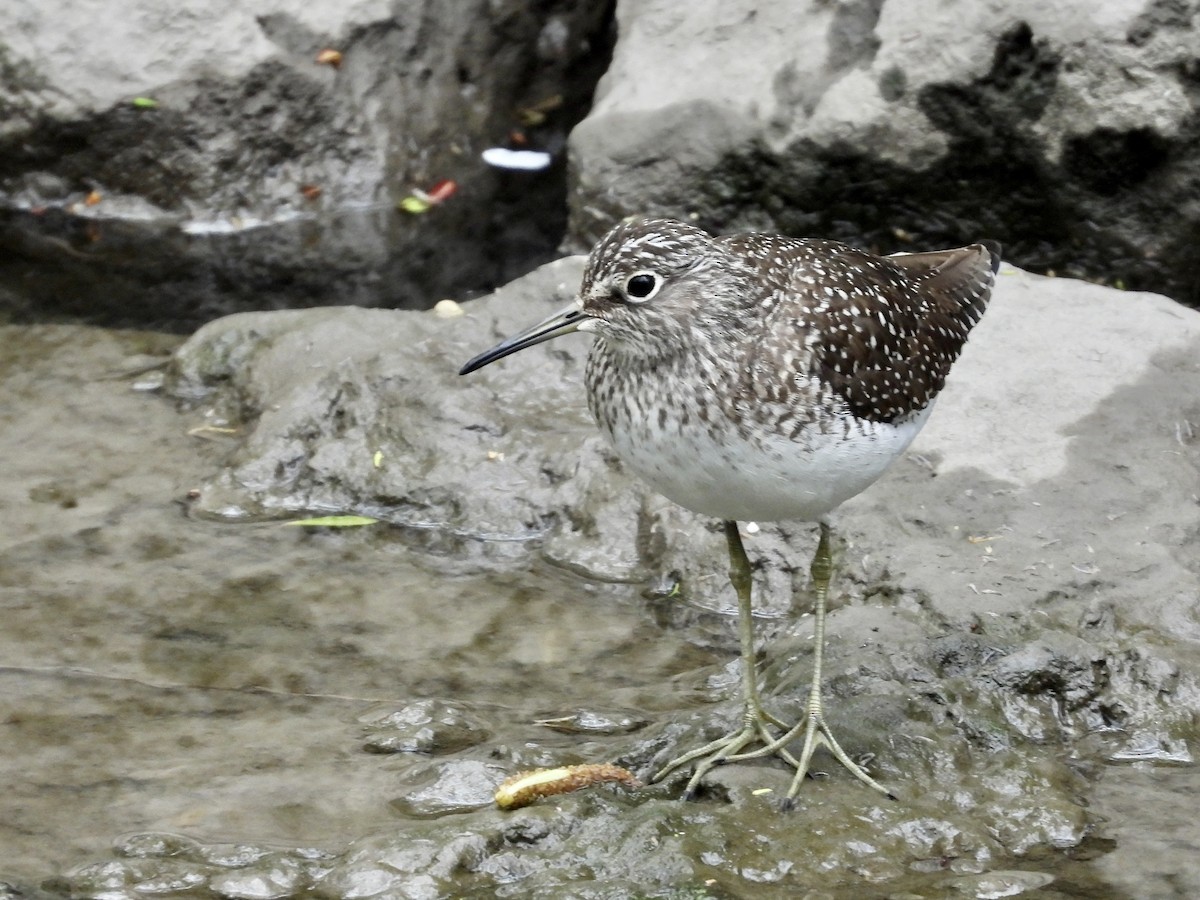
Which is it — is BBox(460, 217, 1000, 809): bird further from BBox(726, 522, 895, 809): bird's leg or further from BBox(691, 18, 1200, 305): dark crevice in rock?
BBox(691, 18, 1200, 305): dark crevice in rock

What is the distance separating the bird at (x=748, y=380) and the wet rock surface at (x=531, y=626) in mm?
369

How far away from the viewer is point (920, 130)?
8461 mm

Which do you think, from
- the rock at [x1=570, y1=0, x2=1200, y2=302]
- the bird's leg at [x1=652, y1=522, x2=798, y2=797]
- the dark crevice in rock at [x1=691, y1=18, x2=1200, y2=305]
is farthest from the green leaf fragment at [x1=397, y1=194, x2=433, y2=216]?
the bird's leg at [x1=652, y1=522, x2=798, y2=797]

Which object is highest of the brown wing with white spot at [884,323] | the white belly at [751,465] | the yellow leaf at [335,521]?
the brown wing with white spot at [884,323]

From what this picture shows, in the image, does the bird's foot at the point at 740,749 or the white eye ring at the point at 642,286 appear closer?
the white eye ring at the point at 642,286

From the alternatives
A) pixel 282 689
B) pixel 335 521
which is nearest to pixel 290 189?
pixel 335 521

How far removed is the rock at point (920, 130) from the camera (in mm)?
8102

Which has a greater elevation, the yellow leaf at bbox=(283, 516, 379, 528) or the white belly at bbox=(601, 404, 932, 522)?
the white belly at bbox=(601, 404, 932, 522)

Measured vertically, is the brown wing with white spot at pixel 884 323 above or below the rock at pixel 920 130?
below

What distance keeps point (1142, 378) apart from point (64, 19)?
705 centimetres

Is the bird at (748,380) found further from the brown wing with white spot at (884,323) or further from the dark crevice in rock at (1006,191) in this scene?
the dark crevice in rock at (1006,191)

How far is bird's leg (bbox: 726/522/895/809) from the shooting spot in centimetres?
488

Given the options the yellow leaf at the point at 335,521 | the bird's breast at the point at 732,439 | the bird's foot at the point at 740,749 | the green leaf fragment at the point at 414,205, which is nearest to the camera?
the bird's breast at the point at 732,439

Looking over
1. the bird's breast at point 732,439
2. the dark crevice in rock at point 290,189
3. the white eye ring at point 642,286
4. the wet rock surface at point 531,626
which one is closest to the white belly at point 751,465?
the bird's breast at point 732,439
